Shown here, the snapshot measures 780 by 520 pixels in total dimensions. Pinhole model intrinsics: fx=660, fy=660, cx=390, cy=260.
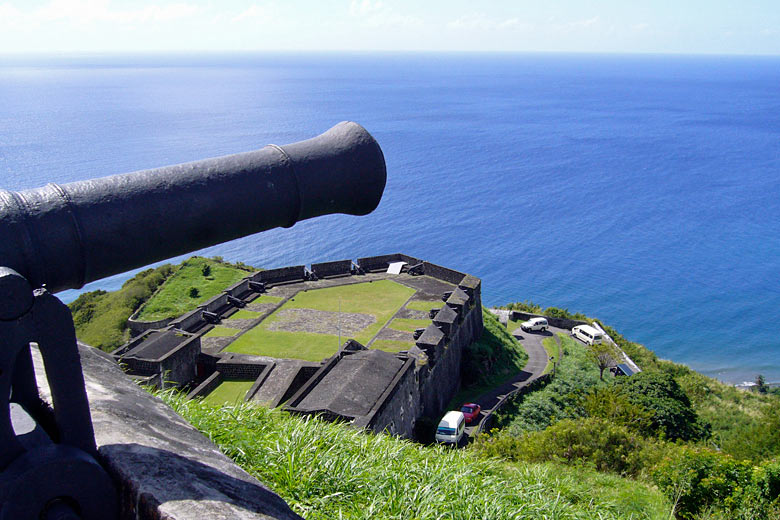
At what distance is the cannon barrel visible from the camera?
3.13 metres

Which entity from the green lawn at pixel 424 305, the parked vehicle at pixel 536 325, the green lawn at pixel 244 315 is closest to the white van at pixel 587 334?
the parked vehicle at pixel 536 325

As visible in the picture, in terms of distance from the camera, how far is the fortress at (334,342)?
1387 cm

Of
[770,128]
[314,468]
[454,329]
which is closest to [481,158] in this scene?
[770,128]

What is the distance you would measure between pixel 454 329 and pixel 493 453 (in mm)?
8376

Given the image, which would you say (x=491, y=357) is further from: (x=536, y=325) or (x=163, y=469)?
(x=163, y=469)

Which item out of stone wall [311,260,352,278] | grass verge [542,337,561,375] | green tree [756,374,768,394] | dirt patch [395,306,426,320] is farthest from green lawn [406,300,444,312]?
green tree [756,374,768,394]

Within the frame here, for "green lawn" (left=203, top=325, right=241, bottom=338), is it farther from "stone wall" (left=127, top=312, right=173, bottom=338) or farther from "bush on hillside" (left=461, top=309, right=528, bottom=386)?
"bush on hillside" (left=461, top=309, right=528, bottom=386)

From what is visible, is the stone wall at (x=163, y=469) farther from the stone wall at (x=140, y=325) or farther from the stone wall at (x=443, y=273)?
the stone wall at (x=140, y=325)

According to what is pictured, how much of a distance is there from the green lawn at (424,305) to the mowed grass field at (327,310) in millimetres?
348

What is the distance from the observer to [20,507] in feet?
9.30

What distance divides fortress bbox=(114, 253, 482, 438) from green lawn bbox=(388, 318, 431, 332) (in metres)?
0.03

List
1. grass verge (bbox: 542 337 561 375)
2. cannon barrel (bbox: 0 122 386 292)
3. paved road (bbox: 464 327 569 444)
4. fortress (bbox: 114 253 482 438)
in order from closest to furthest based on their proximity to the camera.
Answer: cannon barrel (bbox: 0 122 386 292), fortress (bbox: 114 253 482 438), paved road (bbox: 464 327 569 444), grass verge (bbox: 542 337 561 375)

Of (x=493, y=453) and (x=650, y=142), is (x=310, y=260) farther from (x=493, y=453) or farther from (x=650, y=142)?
(x=650, y=142)

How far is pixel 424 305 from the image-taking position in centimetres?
2119
